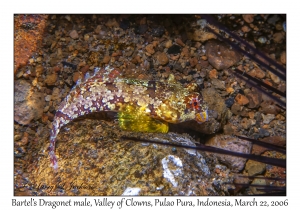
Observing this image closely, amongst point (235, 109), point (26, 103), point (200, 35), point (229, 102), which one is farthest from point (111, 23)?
point (235, 109)

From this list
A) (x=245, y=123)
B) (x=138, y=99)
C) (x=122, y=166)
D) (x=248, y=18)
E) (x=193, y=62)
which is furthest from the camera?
(x=193, y=62)

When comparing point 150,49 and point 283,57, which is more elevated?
point 150,49

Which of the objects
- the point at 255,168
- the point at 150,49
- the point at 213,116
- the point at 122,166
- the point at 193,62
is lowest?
the point at 255,168

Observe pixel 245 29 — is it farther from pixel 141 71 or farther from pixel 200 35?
pixel 141 71

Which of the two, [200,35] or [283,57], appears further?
[283,57]

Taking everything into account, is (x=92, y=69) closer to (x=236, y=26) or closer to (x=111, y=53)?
(x=111, y=53)

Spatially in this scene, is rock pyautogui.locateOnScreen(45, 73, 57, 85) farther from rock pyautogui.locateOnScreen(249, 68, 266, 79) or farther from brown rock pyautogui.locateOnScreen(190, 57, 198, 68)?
rock pyautogui.locateOnScreen(249, 68, 266, 79)

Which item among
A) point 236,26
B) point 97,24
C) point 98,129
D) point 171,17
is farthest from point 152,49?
point 98,129
